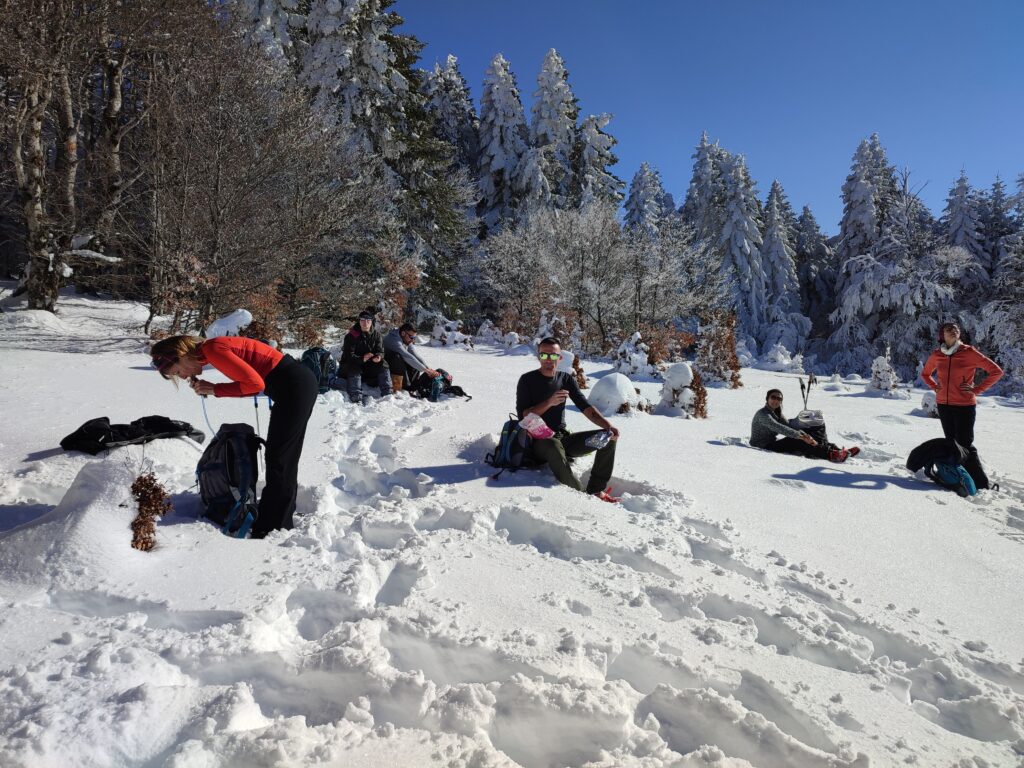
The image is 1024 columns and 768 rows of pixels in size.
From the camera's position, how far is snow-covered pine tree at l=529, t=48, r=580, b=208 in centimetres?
2898

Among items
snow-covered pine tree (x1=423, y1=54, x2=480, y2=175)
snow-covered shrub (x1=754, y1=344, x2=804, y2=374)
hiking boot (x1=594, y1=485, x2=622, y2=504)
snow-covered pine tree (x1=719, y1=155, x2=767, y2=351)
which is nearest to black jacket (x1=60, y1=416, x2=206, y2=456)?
hiking boot (x1=594, y1=485, x2=622, y2=504)

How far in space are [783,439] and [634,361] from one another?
7.19 m

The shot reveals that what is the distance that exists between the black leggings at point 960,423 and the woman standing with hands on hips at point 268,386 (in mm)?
6741

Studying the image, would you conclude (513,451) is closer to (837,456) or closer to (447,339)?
(837,456)

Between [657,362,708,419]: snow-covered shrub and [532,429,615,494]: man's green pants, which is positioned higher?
[657,362,708,419]: snow-covered shrub

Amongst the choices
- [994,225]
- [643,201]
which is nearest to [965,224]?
[994,225]

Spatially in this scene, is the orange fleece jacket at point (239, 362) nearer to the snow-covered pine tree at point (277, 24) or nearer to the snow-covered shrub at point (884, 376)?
the snow-covered shrub at point (884, 376)

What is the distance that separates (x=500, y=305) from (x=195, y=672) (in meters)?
25.1

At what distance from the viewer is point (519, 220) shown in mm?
28609

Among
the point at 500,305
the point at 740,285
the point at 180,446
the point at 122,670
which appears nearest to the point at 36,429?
the point at 180,446

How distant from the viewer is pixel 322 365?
7625mm

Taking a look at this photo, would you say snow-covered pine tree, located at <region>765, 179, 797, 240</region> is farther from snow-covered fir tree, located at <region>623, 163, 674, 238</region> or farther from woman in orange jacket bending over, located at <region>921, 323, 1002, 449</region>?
woman in orange jacket bending over, located at <region>921, 323, 1002, 449</region>

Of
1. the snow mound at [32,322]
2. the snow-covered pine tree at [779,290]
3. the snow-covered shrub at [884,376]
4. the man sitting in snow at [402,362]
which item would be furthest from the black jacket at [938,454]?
the snow-covered pine tree at [779,290]

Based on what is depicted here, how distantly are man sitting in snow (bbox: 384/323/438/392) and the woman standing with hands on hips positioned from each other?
4470 mm
